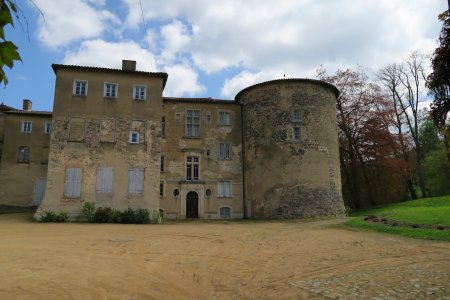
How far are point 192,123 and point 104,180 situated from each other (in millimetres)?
9293

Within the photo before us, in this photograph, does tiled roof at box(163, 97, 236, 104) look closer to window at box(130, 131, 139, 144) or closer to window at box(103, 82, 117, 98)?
window at box(103, 82, 117, 98)

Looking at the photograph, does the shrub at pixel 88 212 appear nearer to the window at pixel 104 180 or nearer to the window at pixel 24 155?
the window at pixel 104 180

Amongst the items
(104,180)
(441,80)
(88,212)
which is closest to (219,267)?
(441,80)

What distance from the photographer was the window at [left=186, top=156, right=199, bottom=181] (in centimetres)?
2974

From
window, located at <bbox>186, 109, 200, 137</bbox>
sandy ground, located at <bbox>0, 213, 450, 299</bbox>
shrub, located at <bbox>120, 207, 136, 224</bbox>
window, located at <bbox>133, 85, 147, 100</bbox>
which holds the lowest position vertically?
sandy ground, located at <bbox>0, 213, 450, 299</bbox>

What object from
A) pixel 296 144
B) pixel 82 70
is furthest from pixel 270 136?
pixel 82 70

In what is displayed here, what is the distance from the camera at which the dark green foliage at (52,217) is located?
22.3 metres

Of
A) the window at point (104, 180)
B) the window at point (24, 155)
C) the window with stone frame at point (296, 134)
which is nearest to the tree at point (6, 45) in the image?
the window at point (104, 180)

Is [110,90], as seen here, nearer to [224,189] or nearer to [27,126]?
[27,126]

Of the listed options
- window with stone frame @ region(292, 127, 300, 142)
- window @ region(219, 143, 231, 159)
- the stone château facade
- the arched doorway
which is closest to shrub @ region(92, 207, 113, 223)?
the stone château facade

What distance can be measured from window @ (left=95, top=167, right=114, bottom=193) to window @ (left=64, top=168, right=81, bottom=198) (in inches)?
44.6

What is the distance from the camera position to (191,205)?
1157 inches

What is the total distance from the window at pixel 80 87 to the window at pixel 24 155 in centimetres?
930

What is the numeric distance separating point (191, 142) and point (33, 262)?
20839 mm
